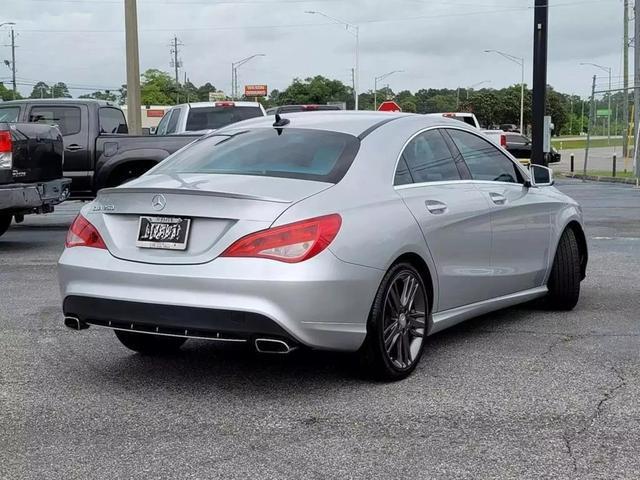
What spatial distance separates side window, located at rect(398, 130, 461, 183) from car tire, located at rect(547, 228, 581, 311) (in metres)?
Result: 1.55

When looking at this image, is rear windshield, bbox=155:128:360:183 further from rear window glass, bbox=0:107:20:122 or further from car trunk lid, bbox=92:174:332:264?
rear window glass, bbox=0:107:20:122

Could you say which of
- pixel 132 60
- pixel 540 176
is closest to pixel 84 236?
pixel 540 176

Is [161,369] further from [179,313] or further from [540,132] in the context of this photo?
[540,132]

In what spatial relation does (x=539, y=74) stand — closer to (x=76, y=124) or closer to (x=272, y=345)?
(x=76, y=124)

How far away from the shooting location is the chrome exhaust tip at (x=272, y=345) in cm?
469

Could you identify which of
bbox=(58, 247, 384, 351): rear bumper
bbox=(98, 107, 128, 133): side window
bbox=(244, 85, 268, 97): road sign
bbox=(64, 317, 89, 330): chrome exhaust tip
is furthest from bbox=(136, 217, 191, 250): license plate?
bbox=(244, 85, 268, 97): road sign

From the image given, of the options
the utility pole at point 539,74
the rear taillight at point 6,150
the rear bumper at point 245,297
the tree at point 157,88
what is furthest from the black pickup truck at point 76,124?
the tree at point 157,88

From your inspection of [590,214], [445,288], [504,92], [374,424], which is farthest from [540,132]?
[504,92]

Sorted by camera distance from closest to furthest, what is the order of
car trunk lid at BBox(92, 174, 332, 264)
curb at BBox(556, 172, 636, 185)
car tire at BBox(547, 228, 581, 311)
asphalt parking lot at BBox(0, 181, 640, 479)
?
1. asphalt parking lot at BBox(0, 181, 640, 479)
2. car trunk lid at BBox(92, 174, 332, 264)
3. car tire at BBox(547, 228, 581, 311)
4. curb at BBox(556, 172, 636, 185)

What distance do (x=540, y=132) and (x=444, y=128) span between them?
1446 centimetres

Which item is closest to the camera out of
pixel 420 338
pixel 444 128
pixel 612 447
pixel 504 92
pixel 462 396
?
pixel 612 447

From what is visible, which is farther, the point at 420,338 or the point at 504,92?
the point at 504,92

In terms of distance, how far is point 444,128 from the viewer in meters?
6.32

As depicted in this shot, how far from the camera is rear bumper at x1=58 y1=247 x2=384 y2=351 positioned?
4.62 meters
